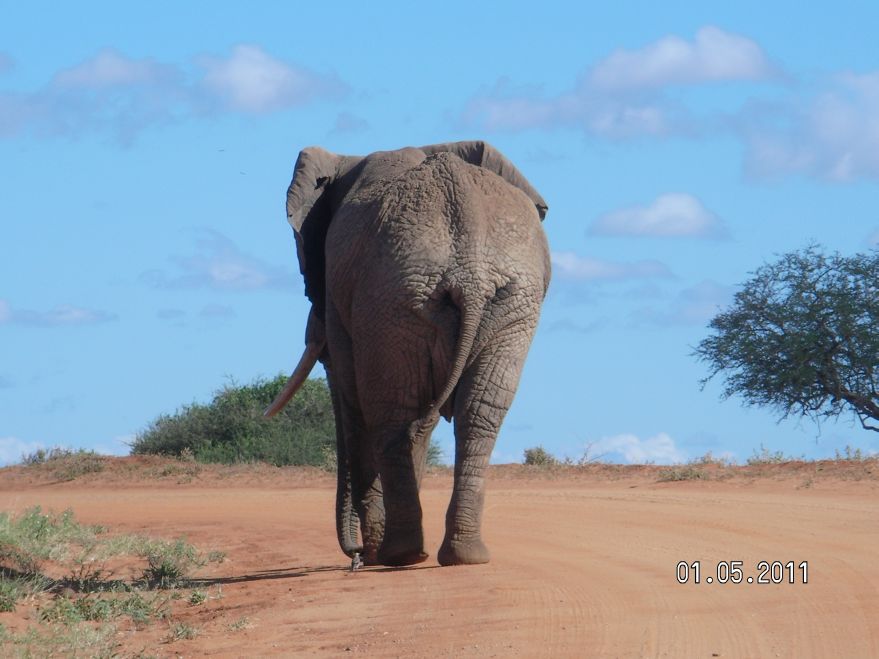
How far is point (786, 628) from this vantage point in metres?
6.91

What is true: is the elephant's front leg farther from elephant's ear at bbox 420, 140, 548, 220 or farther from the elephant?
elephant's ear at bbox 420, 140, 548, 220

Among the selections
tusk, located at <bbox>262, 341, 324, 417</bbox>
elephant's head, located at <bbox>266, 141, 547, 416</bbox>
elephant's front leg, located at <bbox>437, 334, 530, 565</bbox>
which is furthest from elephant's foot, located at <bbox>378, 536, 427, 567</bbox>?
elephant's head, located at <bbox>266, 141, 547, 416</bbox>

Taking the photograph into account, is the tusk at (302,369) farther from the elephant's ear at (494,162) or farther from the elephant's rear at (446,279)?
the elephant's ear at (494,162)

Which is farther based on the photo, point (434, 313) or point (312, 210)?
point (312, 210)

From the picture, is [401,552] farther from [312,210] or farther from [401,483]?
[312,210]

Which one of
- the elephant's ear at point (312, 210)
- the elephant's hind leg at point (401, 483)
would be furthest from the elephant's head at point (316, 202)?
the elephant's hind leg at point (401, 483)

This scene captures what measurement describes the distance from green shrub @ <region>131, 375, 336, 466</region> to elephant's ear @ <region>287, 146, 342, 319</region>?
13028mm

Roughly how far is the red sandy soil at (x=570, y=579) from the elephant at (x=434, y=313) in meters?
0.62

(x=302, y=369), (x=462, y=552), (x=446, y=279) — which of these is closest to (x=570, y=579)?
(x=462, y=552)

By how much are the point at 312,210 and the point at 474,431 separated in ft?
8.17

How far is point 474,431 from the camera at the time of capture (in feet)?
29.7

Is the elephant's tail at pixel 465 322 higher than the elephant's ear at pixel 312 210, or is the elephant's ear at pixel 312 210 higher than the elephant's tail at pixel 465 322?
the elephant's ear at pixel 312 210

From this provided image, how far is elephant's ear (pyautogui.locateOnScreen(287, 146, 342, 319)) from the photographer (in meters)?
10.6

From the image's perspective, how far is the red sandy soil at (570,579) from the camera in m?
6.84
